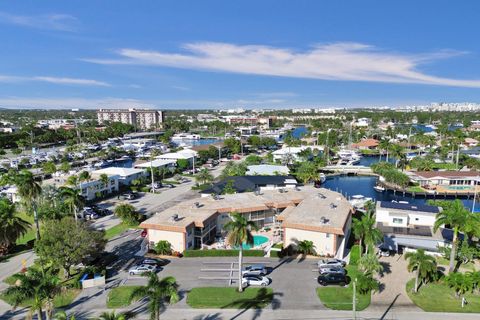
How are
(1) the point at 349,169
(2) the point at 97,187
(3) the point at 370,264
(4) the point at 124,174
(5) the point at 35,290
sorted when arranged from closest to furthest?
(5) the point at 35,290, (3) the point at 370,264, (2) the point at 97,187, (4) the point at 124,174, (1) the point at 349,169

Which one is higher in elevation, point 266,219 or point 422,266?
point 422,266

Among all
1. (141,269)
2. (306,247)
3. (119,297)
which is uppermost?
(306,247)

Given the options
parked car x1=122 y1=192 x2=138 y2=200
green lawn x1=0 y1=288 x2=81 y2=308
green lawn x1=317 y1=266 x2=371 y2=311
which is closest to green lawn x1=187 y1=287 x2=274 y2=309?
green lawn x1=317 y1=266 x2=371 y2=311

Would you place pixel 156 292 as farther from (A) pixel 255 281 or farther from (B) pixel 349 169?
(B) pixel 349 169

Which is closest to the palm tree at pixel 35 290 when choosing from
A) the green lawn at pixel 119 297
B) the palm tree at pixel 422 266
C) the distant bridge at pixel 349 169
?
the green lawn at pixel 119 297

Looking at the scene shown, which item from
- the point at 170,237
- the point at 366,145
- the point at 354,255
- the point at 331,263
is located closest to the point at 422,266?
the point at 331,263

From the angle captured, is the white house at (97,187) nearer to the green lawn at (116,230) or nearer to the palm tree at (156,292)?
the green lawn at (116,230)

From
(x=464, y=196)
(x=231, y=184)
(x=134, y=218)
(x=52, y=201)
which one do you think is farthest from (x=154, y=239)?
(x=464, y=196)

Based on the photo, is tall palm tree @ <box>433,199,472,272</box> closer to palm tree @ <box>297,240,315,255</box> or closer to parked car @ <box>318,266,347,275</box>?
parked car @ <box>318,266,347,275</box>

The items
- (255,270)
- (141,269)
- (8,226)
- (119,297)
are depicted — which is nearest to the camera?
(119,297)
